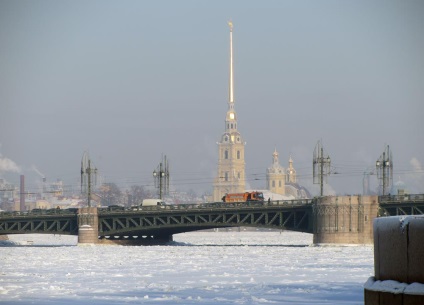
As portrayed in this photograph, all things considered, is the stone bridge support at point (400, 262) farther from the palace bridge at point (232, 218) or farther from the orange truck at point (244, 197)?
the orange truck at point (244, 197)

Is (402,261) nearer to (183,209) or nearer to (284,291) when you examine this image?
(284,291)

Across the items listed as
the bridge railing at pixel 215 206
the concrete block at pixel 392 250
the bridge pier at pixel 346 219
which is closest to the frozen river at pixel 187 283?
the concrete block at pixel 392 250

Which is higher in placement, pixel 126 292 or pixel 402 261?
pixel 402 261

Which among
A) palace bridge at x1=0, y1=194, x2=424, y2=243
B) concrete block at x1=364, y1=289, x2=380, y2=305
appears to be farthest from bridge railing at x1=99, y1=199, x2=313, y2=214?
concrete block at x1=364, y1=289, x2=380, y2=305

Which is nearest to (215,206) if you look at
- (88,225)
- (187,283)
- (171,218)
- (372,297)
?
(171,218)

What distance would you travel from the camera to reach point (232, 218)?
353 feet

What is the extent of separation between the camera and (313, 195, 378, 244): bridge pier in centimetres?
10056

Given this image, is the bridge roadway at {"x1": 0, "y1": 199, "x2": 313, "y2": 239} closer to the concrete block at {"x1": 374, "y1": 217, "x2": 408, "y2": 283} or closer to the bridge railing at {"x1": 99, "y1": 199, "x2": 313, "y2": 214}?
the bridge railing at {"x1": 99, "y1": 199, "x2": 313, "y2": 214}

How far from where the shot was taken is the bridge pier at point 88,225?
365 ft

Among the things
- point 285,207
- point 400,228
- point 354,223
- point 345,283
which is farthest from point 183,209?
point 400,228

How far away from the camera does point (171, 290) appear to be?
129 ft

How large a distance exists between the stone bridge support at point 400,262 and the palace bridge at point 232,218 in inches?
3425

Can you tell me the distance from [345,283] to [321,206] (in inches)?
2360

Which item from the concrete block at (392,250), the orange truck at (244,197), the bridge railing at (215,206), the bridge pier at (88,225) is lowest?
the bridge pier at (88,225)
